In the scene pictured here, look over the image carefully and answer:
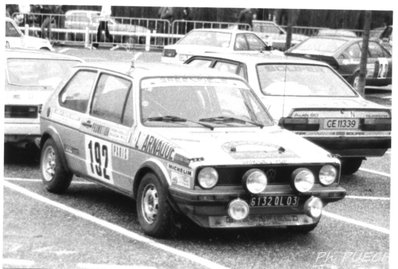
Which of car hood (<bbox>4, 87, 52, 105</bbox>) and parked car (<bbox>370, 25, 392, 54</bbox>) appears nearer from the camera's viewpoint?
car hood (<bbox>4, 87, 52, 105</bbox>)

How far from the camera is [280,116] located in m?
8.67

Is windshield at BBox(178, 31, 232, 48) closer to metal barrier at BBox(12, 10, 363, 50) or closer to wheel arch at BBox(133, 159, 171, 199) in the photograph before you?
metal barrier at BBox(12, 10, 363, 50)

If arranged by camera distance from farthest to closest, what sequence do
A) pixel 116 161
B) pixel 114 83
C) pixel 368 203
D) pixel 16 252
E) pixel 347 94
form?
1. pixel 347 94
2. pixel 368 203
3. pixel 114 83
4. pixel 116 161
5. pixel 16 252

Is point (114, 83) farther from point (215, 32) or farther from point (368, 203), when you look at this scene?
point (215, 32)

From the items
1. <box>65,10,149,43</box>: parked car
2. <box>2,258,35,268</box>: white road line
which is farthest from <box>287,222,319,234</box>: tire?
Answer: <box>65,10,149,43</box>: parked car

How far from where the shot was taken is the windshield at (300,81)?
9.30m

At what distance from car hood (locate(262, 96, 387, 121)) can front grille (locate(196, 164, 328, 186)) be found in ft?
6.88

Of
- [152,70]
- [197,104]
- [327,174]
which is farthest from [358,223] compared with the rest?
[152,70]

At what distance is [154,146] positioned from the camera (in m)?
6.71

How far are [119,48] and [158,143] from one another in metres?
8.24

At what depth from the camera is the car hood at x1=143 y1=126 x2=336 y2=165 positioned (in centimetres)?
639

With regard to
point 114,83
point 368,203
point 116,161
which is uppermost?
point 114,83

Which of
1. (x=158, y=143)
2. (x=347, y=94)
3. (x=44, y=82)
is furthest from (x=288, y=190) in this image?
(x=44, y=82)

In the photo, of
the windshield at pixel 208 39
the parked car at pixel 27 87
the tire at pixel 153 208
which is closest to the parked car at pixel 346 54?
the windshield at pixel 208 39
